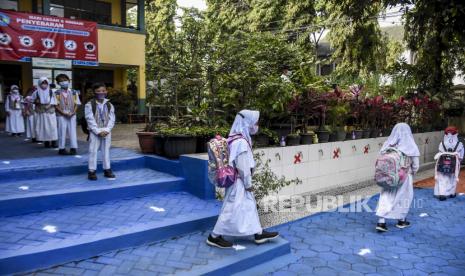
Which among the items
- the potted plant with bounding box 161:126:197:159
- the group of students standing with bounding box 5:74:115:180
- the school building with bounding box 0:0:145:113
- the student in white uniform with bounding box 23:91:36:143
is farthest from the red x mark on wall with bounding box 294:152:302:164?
the school building with bounding box 0:0:145:113

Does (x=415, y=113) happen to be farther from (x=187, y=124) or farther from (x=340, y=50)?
(x=340, y=50)

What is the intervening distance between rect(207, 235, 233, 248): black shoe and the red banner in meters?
11.2

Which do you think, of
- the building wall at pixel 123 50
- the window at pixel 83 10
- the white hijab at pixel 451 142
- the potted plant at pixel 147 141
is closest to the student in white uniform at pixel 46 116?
the potted plant at pixel 147 141

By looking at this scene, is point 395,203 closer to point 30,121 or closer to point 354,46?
point 30,121

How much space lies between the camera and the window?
16453 millimetres

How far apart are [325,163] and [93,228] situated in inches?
205

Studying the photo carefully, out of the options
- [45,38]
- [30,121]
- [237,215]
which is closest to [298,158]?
[237,215]

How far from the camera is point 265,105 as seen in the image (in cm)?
752

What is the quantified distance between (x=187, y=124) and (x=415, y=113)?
793cm

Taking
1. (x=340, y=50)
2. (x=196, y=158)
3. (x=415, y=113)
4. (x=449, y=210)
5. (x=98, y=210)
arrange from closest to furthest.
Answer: (x=98, y=210)
(x=196, y=158)
(x=449, y=210)
(x=415, y=113)
(x=340, y=50)

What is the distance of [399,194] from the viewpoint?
587cm

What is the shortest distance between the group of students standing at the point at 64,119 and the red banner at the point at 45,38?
248 centimetres

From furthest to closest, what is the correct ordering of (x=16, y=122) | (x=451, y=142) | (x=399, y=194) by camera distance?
(x=16, y=122) → (x=451, y=142) → (x=399, y=194)

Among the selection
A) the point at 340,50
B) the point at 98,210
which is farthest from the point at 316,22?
the point at 98,210
